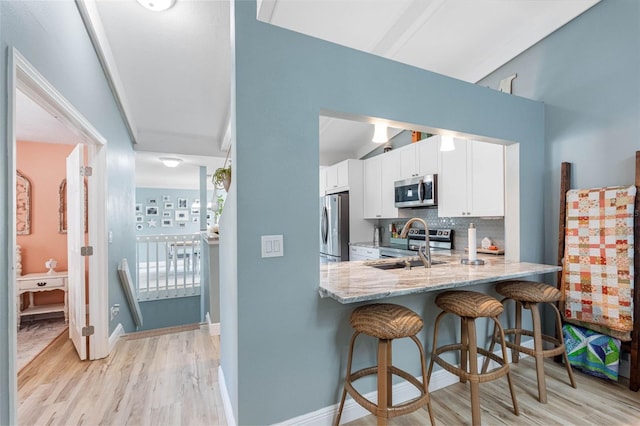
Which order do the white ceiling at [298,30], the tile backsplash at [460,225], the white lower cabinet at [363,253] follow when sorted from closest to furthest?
the white ceiling at [298,30] < the tile backsplash at [460,225] < the white lower cabinet at [363,253]

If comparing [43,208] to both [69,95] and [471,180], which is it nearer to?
[69,95]

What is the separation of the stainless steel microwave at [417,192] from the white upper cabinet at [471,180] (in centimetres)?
8

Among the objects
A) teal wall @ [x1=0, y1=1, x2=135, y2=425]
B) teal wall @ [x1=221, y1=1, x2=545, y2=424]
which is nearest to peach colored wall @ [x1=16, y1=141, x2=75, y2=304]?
teal wall @ [x1=0, y1=1, x2=135, y2=425]

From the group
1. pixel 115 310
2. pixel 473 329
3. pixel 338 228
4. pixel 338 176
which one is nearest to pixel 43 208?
pixel 115 310

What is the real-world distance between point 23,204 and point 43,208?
20 cm

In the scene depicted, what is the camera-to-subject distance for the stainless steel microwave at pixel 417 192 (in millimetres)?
3678

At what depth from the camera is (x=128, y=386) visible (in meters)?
2.18

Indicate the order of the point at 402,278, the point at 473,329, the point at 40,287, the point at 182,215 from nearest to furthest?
the point at 473,329
the point at 402,278
the point at 40,287
the point at 182,215

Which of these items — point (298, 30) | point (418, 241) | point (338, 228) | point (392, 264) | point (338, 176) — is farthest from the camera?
point (338, 176)

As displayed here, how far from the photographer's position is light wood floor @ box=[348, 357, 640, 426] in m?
1.80

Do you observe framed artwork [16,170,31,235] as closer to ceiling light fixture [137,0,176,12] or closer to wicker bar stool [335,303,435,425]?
ceiling light fixture [137,0,176,12]

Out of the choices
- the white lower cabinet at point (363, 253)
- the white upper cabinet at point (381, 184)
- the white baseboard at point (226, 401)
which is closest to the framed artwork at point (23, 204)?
the white baseboard at point (226, 401)

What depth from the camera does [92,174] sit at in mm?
2682

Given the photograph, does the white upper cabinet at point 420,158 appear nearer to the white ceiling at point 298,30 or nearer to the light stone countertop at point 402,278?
the white ceiling at point 298,30
